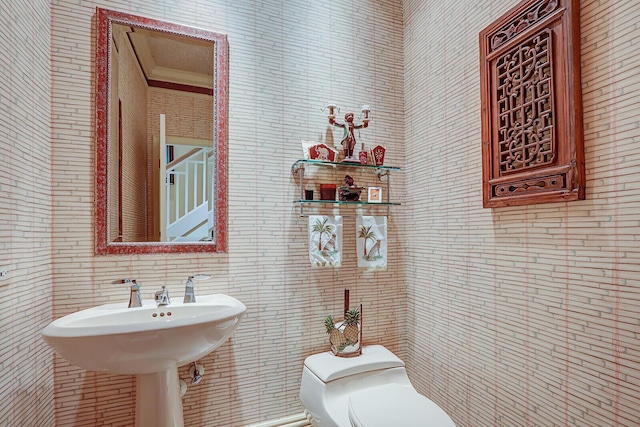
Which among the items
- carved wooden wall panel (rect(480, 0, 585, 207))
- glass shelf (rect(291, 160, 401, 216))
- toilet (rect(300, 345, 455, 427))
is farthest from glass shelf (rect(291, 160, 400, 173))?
toilet (rect(300, 345, 455, 427))

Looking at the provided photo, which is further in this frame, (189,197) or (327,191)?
(327,191)

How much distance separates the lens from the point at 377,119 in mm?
1957

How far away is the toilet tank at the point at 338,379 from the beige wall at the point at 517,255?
317 mm

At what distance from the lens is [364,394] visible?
1.33 m

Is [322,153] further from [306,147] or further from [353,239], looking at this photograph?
[353,239]

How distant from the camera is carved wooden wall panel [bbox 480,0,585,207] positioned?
3.49 feet

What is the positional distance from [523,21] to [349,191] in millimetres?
1027

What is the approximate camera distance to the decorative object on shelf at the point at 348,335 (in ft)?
5.41

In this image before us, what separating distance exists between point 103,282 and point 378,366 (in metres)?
1.32

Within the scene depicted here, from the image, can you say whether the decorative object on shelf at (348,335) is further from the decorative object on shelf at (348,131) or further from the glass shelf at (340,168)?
the decorative object on shelf at (348,131)

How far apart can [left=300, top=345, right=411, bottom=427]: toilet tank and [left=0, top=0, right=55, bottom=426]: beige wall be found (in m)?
1.07

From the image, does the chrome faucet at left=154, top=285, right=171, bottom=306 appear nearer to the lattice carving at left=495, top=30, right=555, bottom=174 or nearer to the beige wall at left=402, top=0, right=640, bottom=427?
the beige wall at left=402, top=0, right=640, bottom=427

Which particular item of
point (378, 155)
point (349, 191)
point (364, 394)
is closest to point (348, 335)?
point (364, 394)

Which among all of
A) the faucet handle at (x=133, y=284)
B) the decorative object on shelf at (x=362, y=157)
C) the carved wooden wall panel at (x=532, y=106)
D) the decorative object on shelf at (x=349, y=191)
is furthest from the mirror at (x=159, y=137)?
the carved wooden wall panel at (x=532, y=106)
